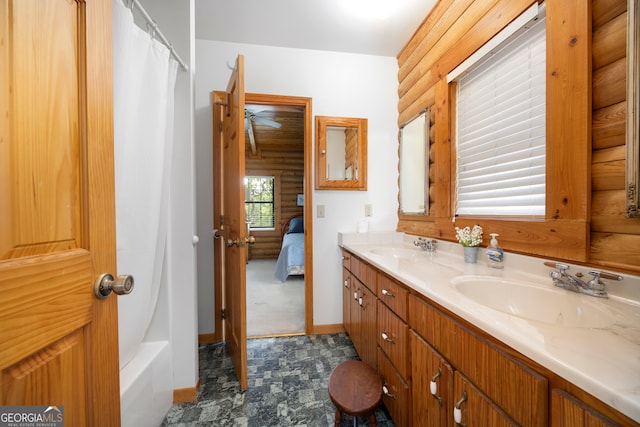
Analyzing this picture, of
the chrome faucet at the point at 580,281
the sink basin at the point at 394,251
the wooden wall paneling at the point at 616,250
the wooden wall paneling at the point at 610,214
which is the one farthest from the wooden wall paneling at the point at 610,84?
the sink basin at the point at 394,251

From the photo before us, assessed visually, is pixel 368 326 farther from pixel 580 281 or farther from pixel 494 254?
pixel 580 281

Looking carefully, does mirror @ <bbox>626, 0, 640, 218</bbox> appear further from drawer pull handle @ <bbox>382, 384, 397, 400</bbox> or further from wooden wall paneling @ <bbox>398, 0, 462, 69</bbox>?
drawer pull handle @ <bbox>382, 384, 397, 400</bbox>

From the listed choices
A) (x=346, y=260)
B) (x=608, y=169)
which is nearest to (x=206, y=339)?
(x=346, y=260)

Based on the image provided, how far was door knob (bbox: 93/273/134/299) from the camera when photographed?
2.02 ft

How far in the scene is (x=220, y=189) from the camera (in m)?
2.06

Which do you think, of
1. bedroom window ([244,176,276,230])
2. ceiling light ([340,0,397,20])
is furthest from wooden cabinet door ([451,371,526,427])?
bedroom window ([244,176,276,230])

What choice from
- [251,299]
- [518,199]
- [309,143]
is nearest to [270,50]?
[309,143]

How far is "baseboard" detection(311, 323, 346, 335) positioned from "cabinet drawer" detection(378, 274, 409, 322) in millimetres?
1083

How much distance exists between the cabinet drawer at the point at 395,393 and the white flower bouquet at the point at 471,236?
79 cm

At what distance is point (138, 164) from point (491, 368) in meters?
1.49

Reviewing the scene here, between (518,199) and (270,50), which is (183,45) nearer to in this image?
(270,50)

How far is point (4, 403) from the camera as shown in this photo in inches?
16.4

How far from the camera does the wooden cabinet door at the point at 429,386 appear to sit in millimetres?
813

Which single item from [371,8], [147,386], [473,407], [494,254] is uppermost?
[371,8]
